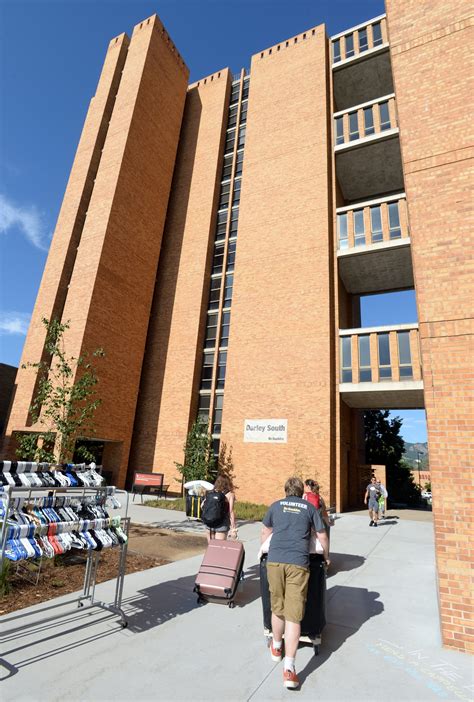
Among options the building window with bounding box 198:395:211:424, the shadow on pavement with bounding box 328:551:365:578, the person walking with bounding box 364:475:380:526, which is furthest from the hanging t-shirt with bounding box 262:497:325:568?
the building window with bounding box 198:395:211:424

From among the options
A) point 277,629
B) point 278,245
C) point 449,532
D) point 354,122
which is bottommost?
point 277,629

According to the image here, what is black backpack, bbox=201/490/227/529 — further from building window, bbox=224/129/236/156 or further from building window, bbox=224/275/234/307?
building window, bbox=224/129/236/156

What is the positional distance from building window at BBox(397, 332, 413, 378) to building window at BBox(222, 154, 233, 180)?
1838cm

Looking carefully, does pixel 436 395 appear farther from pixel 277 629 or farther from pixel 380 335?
pixel 380 335

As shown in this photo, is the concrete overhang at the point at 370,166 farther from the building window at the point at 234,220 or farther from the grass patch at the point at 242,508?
the grass patch at the point at 242,508

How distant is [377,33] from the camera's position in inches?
844

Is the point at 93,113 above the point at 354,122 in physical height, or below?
above

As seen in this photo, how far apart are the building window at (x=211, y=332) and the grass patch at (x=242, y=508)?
Result: 9.89 metres

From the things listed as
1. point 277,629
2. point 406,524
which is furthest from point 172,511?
point 277,629

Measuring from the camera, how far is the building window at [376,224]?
18.0 meters

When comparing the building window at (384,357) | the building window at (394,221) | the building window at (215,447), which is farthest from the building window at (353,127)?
the building window at (215,447)

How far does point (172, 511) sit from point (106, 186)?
779 inches

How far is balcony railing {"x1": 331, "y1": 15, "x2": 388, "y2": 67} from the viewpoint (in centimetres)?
2131

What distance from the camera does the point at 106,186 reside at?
78.0 ft
